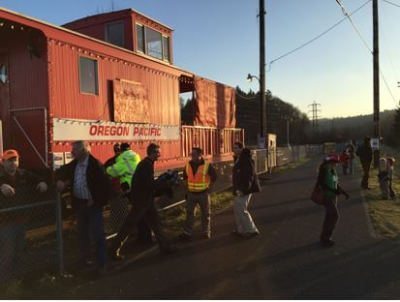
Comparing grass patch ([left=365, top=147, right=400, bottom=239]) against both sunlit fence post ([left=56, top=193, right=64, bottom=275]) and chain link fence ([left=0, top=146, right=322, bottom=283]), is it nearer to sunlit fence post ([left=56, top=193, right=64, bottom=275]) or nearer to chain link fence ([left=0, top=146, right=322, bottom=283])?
chain link fence ([left=0, top=146, right=322, bottom=283])

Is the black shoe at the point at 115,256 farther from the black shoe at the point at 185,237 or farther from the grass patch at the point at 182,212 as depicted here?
the grass patch at the point at 182,212

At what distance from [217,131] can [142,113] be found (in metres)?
5.11

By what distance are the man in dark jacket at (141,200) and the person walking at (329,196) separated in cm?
265

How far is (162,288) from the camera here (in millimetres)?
5551

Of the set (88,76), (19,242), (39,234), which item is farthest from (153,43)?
(19,242)

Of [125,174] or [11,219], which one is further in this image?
[125,174]

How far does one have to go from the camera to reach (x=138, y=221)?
276 inches

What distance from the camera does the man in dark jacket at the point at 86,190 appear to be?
599 cm

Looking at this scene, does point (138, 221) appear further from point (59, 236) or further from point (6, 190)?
point (6, 190)

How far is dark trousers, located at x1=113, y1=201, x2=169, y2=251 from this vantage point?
679cm

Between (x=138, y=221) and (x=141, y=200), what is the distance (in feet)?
1.13

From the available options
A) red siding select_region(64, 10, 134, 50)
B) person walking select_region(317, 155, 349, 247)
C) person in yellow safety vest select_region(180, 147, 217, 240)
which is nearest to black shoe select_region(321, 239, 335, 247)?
person walking select_region(317, 155, 349, 247)

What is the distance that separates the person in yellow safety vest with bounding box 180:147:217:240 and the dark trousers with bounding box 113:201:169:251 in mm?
1049

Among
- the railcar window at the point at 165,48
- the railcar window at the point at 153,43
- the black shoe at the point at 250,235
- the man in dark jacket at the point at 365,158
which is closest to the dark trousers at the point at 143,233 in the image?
the black shoe at the point at 250,235
